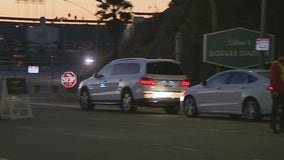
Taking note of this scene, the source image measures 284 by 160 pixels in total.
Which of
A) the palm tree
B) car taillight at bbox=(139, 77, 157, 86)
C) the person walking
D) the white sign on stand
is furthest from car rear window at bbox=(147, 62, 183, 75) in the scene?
the palm tree

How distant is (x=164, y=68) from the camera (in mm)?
20766

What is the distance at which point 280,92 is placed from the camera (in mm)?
13336

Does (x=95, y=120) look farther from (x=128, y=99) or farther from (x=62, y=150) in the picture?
(x=62, y=150)

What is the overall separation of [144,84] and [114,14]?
32374 millimetres

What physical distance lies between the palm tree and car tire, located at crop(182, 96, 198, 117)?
32.4 m

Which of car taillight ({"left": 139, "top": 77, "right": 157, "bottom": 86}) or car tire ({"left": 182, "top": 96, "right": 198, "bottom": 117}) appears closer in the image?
car tire ({"left": 182, "top": 96, "right": 198, "bottom": 117})

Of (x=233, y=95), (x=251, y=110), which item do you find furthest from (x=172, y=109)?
(x=251, y=110)

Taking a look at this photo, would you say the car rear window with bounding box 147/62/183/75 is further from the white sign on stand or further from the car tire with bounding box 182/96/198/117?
the white sign on stand

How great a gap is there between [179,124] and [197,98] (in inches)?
110

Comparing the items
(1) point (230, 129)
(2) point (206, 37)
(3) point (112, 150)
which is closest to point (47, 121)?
(1) point (230, 129)

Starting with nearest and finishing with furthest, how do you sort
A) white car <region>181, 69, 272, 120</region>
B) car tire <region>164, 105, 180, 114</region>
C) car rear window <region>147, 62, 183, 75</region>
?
white car <region>181, 69, 272, 120</region>
car rear window <region>147, 62, 183, 75</region>
car tire <region>164, 105, 180, 114</region>

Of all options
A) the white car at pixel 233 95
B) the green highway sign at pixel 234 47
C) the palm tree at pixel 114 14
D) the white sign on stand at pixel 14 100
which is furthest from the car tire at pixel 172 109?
the palm tree at pixel 114 14

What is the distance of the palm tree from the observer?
51453 millimetres

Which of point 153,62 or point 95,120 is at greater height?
point 153,62
